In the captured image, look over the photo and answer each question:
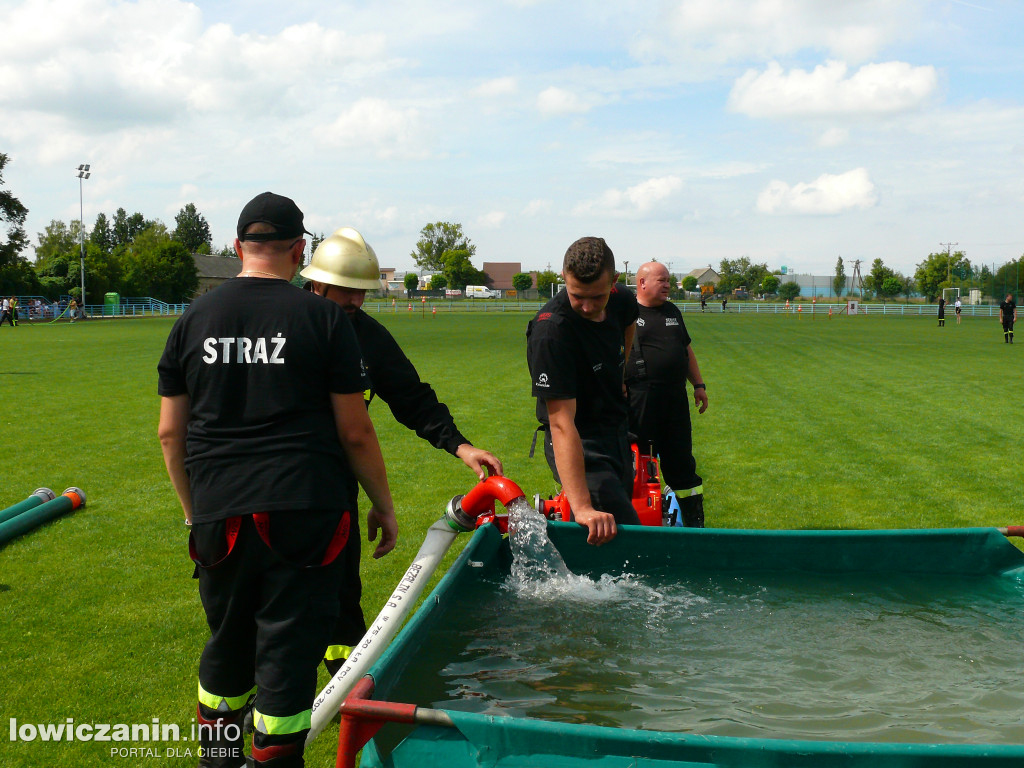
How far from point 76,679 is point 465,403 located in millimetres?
10993

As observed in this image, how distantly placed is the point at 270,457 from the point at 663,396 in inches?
178

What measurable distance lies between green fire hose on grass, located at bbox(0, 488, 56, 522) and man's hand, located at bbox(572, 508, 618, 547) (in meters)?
5.11

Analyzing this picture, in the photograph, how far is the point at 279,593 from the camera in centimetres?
283

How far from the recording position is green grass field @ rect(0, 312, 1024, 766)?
14.7ft

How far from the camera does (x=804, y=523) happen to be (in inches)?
299

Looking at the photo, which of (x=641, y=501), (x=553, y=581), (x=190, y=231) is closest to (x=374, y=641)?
(x=553, y=581)

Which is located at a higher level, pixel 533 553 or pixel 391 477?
pixel 533 553

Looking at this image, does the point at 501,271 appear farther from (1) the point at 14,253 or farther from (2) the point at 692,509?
(2) the point at 692,509

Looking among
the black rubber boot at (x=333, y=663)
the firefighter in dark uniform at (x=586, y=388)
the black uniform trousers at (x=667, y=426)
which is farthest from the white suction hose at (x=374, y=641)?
the black uniform trousers at (x=667, y=426)

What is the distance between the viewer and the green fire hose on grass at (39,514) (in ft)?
22.0

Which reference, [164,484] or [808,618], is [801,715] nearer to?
[808,618]

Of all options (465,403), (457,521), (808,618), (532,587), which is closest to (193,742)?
(457,521)

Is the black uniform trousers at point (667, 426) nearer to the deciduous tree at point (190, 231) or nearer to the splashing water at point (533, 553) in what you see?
the splashing water at point (533, 553)

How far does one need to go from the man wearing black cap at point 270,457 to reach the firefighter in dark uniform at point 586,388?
1.59 m
